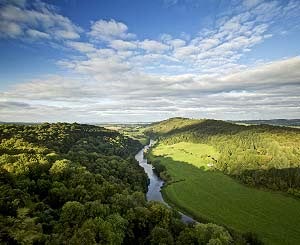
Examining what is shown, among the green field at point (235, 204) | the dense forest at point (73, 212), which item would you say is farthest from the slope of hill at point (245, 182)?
the dense forest at point (73, 212)

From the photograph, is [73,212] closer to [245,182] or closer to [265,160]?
[245,182]

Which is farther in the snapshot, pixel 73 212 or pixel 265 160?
pixel 265 160

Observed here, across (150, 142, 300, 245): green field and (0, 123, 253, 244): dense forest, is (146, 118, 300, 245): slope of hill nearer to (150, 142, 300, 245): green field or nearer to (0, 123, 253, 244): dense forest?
(150, 142, 300, 245): green field

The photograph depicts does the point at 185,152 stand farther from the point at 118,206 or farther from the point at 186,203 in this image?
the point at 118,206

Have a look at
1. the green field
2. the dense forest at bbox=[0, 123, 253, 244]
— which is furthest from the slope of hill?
the dense forest at bbox=[0, 123, 253, 244]

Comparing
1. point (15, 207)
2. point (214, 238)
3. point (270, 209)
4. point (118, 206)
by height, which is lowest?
point (270, 209)

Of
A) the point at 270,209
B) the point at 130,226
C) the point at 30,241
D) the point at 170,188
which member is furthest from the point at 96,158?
the point at 30,241

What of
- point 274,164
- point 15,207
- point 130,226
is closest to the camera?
point 15,207

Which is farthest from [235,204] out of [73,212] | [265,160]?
[73,212]
